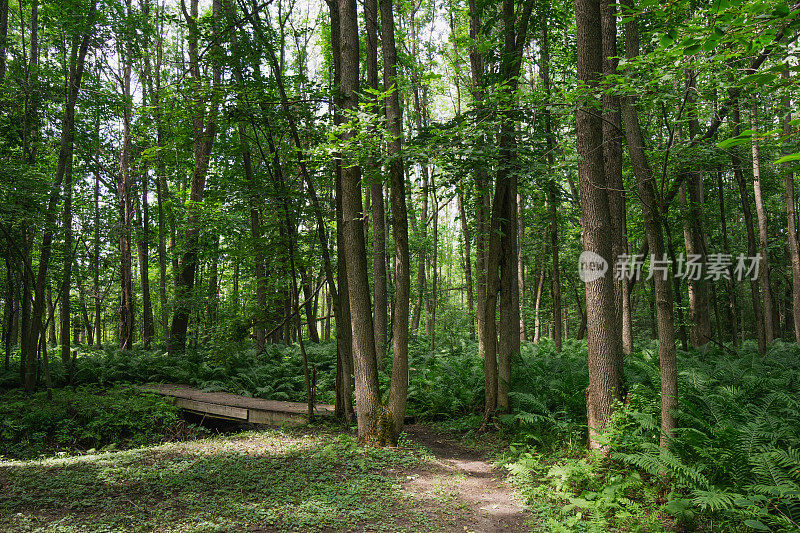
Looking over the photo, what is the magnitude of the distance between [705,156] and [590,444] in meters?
5.89

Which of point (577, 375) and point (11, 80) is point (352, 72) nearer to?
point (577, 375)

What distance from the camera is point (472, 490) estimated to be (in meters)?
5.08

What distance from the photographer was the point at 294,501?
4.47 m

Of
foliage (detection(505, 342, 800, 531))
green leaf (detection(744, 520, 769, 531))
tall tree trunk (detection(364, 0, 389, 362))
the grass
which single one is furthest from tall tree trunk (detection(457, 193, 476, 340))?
green leaf (detection(744, 520, 769, 531))

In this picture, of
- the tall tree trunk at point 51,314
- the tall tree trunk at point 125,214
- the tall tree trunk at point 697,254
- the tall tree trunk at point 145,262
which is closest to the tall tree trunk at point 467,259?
the tall tree trunk at point 697,254

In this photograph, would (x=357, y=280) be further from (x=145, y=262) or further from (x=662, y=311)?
(x=145, y=262)

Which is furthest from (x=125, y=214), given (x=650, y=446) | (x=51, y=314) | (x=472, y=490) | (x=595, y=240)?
(x=650, y=446)

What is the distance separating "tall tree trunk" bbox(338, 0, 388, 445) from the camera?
6.45m

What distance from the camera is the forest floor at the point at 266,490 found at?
4.00 metres

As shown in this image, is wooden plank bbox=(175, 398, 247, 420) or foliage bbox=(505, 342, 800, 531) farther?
wooden plank bbox=(175, 398, 247, 420)

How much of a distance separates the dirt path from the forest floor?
12 millimetres

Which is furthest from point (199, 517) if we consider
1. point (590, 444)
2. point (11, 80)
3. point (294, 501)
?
point (11, 80)

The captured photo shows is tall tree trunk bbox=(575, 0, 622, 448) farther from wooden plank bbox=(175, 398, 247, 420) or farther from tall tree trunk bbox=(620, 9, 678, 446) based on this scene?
wooden plank bbox=(175, 398, 247, 420)

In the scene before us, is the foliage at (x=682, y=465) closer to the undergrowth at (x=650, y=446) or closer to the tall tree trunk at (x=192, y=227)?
the undergrowth at (x=650, y=446)
